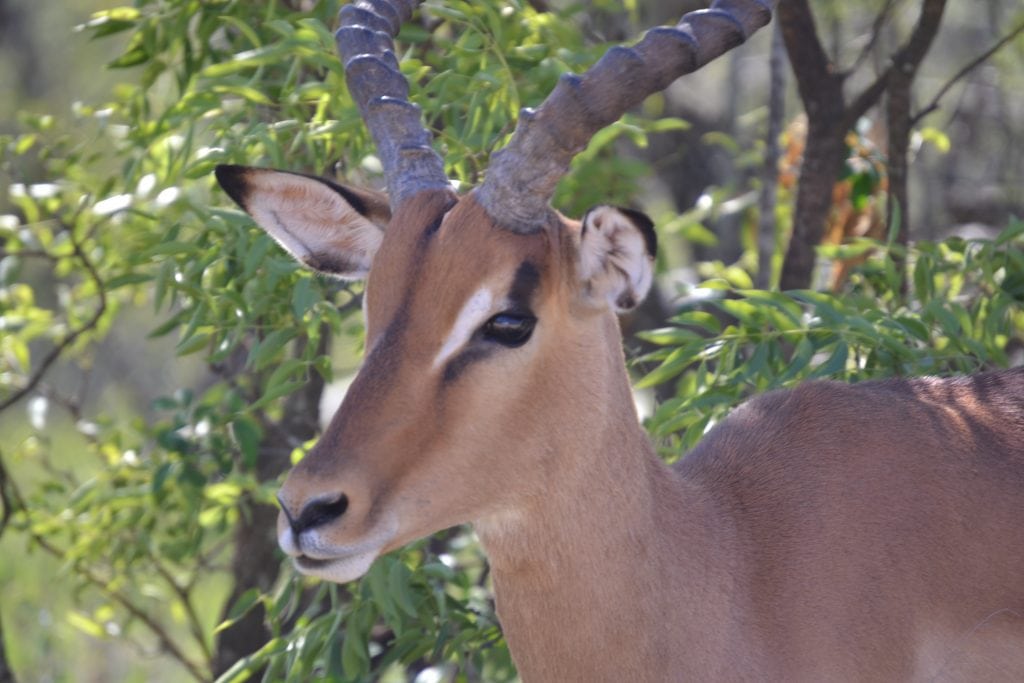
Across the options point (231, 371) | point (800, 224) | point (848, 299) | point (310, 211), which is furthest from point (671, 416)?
point (231, 371)

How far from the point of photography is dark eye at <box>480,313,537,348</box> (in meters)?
3.38

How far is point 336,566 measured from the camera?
3.11 metres

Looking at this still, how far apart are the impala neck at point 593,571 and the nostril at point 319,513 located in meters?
0.55

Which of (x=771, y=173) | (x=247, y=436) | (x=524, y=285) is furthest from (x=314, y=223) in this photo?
(x=771, y=173)

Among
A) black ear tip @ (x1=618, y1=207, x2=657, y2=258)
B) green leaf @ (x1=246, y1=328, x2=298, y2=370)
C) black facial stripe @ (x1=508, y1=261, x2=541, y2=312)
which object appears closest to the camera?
black ear tip @ (x1=618, y1=207, x2=657, y2=258)

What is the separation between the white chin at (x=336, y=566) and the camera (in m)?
3.10

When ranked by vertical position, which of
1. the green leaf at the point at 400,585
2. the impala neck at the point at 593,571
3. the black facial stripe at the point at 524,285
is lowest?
the green leaf at the point at 400,585

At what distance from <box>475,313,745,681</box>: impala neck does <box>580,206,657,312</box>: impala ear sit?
0.22m

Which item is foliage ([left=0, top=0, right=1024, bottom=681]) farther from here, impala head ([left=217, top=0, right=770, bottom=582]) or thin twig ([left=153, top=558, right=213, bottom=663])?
impala head ([left=217, top=0, right=770, bottom=582])

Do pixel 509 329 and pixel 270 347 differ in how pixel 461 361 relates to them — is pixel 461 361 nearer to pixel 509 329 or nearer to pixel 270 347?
pixel 509 329

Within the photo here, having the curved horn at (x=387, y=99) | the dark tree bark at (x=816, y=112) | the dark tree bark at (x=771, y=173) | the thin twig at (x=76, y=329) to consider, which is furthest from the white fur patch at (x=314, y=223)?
the dark tree bark at (x=771, y=173)

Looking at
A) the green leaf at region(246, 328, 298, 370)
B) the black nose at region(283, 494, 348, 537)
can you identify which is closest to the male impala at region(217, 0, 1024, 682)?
the black nose at region(283, 494, 348, 537)

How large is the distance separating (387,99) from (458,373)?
1007 millimetres

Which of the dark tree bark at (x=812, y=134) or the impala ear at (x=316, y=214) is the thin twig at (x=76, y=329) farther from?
the dark tree bark at (x=812, y=134)
